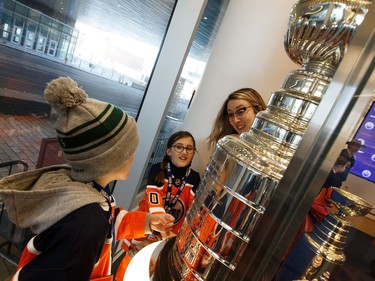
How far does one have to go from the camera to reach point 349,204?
310 millimetres

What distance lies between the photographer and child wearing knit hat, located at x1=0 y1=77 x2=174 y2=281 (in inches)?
25.0

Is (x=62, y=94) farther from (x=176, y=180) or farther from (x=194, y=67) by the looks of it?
(x=194, y=67)

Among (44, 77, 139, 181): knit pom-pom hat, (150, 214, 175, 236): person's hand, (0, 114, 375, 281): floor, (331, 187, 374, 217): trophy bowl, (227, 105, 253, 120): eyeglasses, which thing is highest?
(227, 105, 253, 120): eyeglasses

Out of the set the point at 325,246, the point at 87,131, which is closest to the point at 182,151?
the point at 87,131

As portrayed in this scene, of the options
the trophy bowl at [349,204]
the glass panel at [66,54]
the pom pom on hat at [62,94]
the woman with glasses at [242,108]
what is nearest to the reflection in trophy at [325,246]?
the trophy bowl at [349,204]

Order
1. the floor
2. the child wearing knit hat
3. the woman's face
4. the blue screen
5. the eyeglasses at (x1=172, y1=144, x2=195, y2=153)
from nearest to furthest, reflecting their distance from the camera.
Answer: the blue screen
the child wearing knit hat
the woman's face
the floor
the eyeglasses at (x1=172, y1=144, x2=195, y2=153)

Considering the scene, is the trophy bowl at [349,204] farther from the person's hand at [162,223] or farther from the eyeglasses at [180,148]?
the eyeglasses at [180,148]

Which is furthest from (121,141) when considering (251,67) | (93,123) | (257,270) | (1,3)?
(251,67)

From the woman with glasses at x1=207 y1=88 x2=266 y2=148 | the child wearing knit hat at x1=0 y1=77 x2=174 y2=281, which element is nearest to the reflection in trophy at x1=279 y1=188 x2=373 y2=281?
the child wearing knit hat at x1=0 y1=77 x2=174 y2=281

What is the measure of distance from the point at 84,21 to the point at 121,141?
1064 millimetres

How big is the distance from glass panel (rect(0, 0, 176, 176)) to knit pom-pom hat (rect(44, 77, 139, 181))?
0.73m

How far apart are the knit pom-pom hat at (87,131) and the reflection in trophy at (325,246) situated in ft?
1.84

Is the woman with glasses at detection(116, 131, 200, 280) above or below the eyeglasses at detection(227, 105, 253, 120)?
below

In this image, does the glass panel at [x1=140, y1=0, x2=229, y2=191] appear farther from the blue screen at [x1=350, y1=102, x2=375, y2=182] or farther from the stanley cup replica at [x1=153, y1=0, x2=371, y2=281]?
the blue screen at [x1=350, y1=102, x2=375, y2=182]
